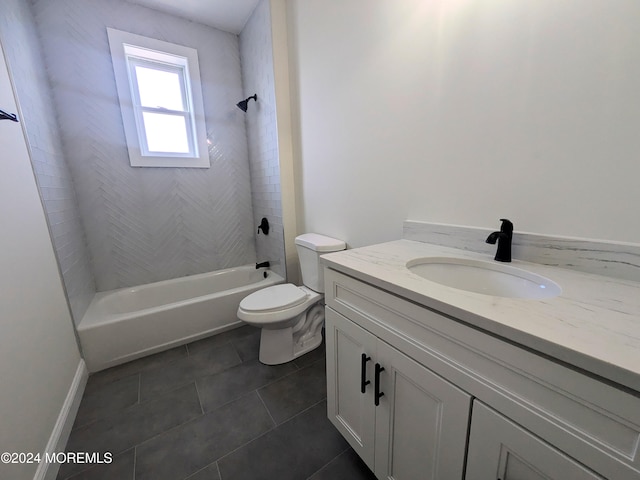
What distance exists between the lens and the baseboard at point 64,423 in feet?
3.23

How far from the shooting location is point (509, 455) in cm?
51

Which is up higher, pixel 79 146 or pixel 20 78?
pixel 20 78

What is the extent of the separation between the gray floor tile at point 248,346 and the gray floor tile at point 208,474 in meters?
0.70

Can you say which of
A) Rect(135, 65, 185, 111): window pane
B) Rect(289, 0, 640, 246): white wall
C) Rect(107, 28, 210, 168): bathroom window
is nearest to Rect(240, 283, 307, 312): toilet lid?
Rect(289, 0, 640, 246): white wall

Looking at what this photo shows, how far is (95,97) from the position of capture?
6.39 feet

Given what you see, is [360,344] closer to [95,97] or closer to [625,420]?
[625,420]

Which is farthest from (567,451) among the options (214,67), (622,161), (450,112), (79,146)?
(214,67)

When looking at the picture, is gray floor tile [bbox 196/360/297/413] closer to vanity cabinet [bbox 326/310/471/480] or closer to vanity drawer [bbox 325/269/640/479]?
vanity cabinet [bbox 326/310/471/480]

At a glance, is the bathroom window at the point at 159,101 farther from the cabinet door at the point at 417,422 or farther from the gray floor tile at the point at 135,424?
the cabinet door at the point at 417,422

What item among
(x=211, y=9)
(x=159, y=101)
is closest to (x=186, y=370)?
(x=159, y=101)

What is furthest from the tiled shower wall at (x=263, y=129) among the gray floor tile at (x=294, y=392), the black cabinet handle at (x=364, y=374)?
the black cabinet handle at (x=364, y=374)

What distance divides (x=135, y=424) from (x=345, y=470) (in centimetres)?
108

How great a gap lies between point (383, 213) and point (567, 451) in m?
1.09

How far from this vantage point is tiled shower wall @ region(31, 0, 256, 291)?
1.86 metres
